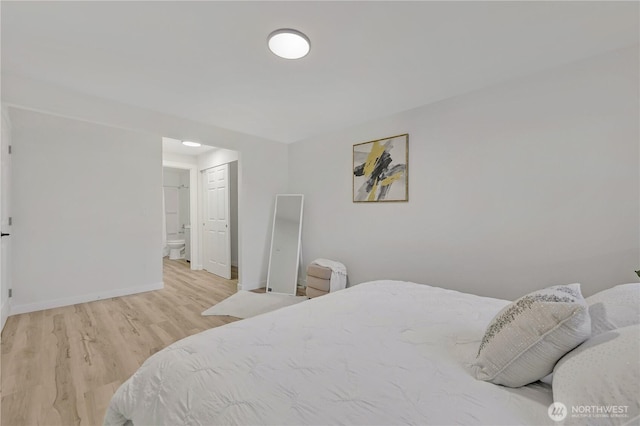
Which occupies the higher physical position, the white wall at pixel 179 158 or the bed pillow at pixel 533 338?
the white wall at pixel 179 158

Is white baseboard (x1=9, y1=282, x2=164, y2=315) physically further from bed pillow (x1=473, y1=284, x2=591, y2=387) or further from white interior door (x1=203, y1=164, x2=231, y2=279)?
bed pillow (x1=473, y1=284, x2=591, y2=387)

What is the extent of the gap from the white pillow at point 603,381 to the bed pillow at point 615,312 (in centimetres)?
11

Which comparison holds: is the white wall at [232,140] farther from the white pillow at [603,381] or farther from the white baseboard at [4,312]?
the white pillow at [603,381]

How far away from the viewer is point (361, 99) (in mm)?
2895

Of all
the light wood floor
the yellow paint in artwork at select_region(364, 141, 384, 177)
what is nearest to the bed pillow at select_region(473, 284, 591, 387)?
the light wood floor

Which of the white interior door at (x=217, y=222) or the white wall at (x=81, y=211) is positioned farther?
the white interior door at (x=217, y=222)

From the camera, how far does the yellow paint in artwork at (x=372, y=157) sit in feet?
11.1

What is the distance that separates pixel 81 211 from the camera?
11.9 feet

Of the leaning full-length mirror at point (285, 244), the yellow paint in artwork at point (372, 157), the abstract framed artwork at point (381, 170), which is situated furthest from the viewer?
the leaning full-length mirror at point (285, 244)

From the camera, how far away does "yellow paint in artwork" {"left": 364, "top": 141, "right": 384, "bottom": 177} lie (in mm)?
3398

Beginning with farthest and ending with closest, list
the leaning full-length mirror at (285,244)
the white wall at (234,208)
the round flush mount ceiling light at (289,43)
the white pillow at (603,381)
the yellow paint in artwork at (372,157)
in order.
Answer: the white wall at (234,208) < the leaning full-length mirror at (285,244) < the yellow paint in artwork at (372,157) < the round flush mount ceiling light at (289,43) < the white pillow at (603,381)

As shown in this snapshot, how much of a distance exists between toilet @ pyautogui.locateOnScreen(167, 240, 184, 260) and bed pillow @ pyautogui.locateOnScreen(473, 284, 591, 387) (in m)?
7.07

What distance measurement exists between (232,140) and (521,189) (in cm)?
348

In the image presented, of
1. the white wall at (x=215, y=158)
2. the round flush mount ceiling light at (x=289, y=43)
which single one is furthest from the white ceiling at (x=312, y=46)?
the white wall at (x=215, y=158)
